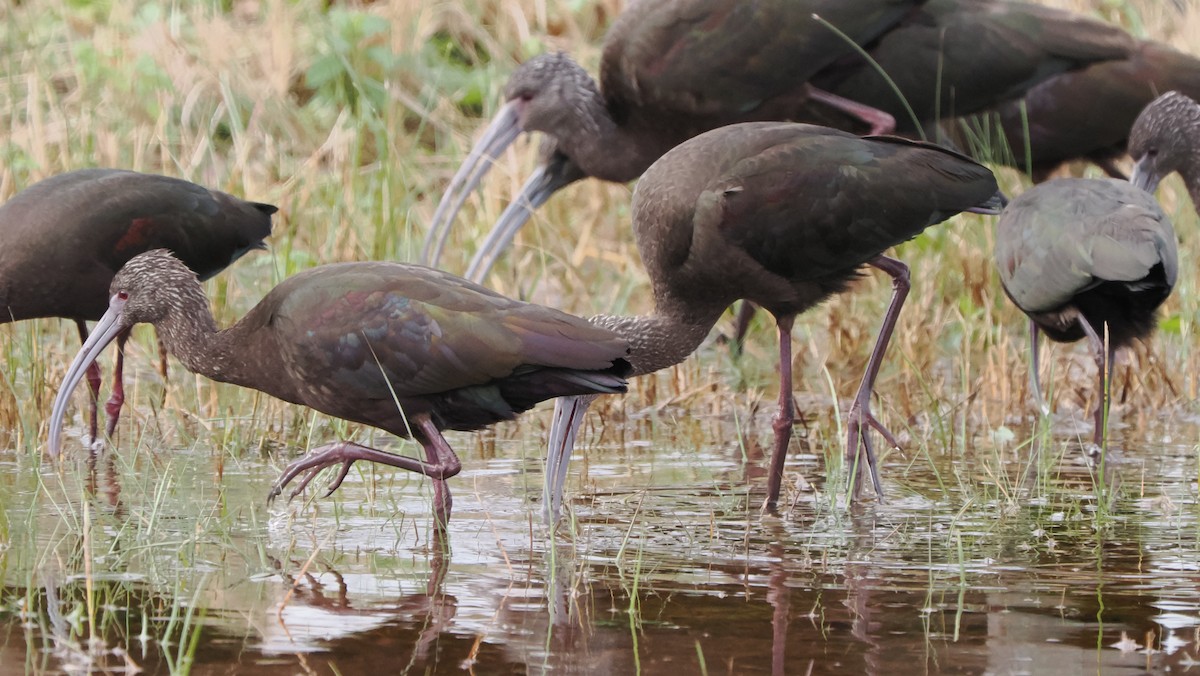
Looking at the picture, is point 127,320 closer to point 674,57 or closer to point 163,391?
point 163,391

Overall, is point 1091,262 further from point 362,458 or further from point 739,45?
point 362,458

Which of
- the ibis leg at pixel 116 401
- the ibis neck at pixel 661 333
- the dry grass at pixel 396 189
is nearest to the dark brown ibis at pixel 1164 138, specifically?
the dry grass at pixel 396 189

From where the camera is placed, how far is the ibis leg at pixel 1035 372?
5.37 m

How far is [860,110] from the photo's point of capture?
6.31m

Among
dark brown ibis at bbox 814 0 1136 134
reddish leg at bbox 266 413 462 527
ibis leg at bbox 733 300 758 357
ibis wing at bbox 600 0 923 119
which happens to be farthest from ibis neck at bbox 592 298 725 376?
dark brown ibis at bbox 814 0 1136 134

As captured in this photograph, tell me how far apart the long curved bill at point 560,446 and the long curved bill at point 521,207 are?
1.91 meters

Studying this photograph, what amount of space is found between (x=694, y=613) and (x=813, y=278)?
1.70 meters

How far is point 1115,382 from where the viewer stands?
6.12 m

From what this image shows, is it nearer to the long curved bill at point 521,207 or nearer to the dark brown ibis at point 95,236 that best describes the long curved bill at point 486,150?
the long curved bill at point 521,207

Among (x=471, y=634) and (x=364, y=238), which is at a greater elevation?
(x=364, y=238)

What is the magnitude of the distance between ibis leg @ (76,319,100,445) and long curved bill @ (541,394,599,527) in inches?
60.6

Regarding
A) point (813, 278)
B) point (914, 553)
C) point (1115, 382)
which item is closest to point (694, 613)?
point (914, 553)

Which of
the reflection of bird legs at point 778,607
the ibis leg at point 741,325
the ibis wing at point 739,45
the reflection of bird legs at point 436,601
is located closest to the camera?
the reflection of bird legs at point 778,607

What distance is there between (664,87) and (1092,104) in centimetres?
155
